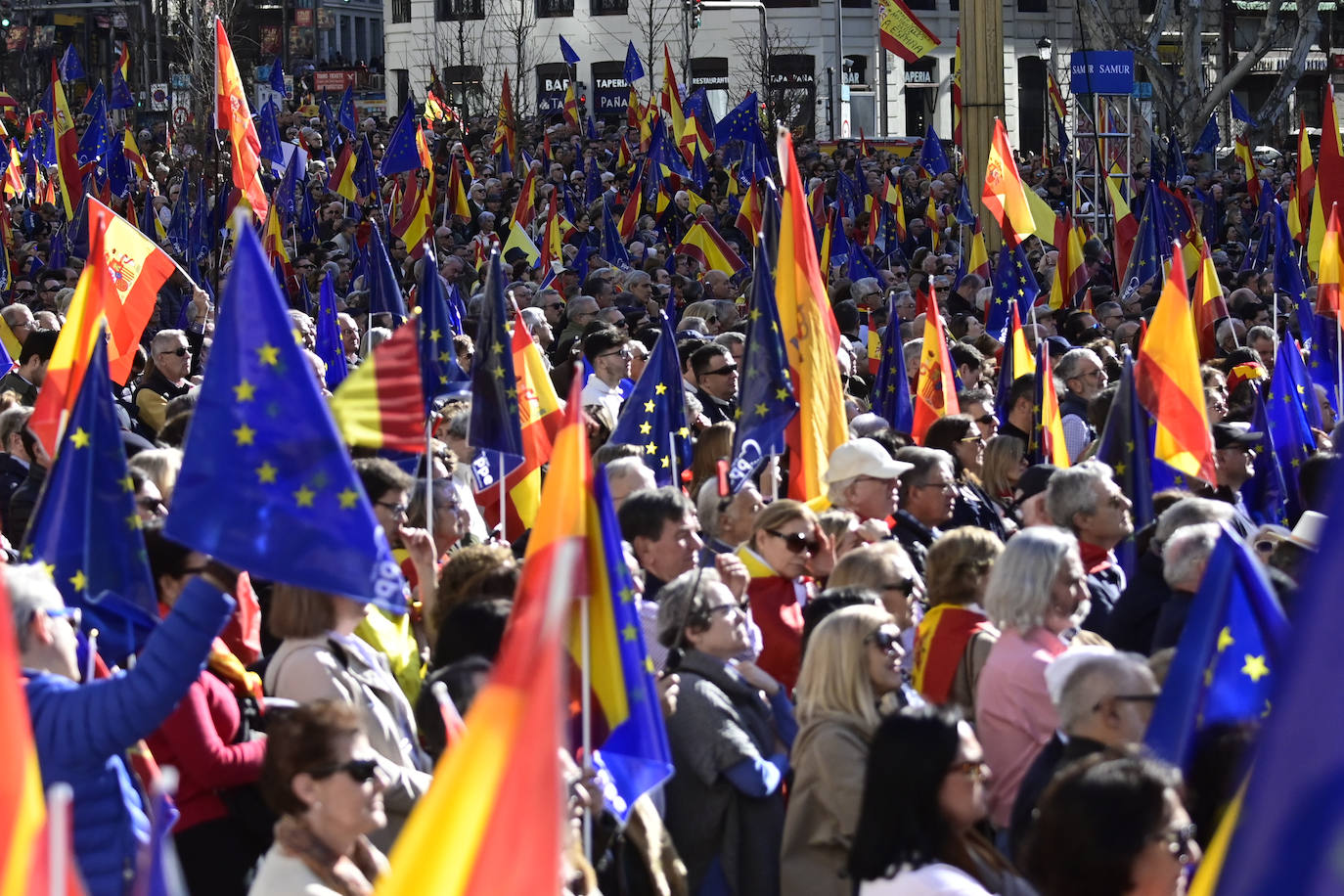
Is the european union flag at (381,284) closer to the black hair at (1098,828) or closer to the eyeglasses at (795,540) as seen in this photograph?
the eyeglasses at (795,540)

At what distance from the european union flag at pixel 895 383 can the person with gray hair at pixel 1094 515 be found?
3.38 m

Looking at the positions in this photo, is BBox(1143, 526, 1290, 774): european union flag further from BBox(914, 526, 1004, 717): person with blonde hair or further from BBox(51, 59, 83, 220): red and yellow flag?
BBox(51, 59, 83, 220): red and yellow flag

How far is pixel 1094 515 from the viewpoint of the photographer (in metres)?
6.43

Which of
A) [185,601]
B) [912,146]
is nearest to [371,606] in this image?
[185,601]

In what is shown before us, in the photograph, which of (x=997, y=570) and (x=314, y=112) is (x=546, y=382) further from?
(x=314, y=112)

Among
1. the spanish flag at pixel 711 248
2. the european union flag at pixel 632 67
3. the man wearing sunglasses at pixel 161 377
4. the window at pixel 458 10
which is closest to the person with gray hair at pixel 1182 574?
the man wearing sunglasses at pixel 161 377

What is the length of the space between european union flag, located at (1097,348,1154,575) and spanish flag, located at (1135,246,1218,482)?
0.41 meters

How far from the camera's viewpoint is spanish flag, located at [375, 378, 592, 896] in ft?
7.32

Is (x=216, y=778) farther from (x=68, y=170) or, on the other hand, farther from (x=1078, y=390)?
(x=68, y=170)

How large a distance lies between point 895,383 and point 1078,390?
922 millimetres

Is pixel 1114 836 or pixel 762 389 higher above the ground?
pixel 762 389

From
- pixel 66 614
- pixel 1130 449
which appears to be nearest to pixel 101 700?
pixel 66 614

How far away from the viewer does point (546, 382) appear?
8.34 meters

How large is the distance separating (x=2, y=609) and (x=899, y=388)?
26.5 ft
